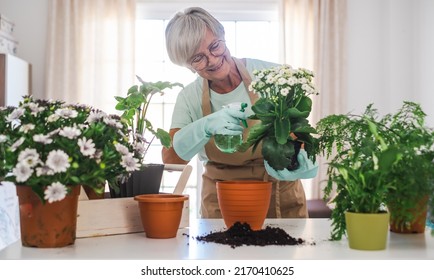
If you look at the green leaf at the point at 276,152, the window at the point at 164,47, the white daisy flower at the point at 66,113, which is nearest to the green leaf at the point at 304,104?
the green leaf at the point at 276,152

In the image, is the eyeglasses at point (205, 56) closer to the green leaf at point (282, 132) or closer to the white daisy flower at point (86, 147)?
the green leaf at point (282, 132)

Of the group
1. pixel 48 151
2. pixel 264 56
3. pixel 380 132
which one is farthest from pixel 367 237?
pixel 264 56

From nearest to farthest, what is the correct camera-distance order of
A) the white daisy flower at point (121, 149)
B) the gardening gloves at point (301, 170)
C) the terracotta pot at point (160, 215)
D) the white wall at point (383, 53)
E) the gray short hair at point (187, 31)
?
the white daisy flower at point (121, 149)
the terracotta pot at point (160, 215)
the gardening gloves at point (301, 170)
the gray short hair at point (187, 31)
the white wall at point (383, 53)

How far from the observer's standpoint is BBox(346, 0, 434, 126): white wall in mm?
4621

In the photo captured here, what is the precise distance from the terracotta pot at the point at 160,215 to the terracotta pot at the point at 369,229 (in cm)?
41

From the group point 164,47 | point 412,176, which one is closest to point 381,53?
point 164,47

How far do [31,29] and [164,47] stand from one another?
1144 mm

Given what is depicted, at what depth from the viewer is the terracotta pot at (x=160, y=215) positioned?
4.09 ft

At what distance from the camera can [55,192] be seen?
104 cm

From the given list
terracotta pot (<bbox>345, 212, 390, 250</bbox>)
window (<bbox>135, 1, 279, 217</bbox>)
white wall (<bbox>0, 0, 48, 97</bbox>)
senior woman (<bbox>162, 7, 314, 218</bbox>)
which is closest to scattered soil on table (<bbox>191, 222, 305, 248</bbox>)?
terracotta pot (<bbox>345, 212, 390, 250</bbox>)

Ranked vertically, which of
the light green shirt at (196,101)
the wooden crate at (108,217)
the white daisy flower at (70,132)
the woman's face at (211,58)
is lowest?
the wooden crate at (108,217)

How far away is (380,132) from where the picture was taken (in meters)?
1.23
